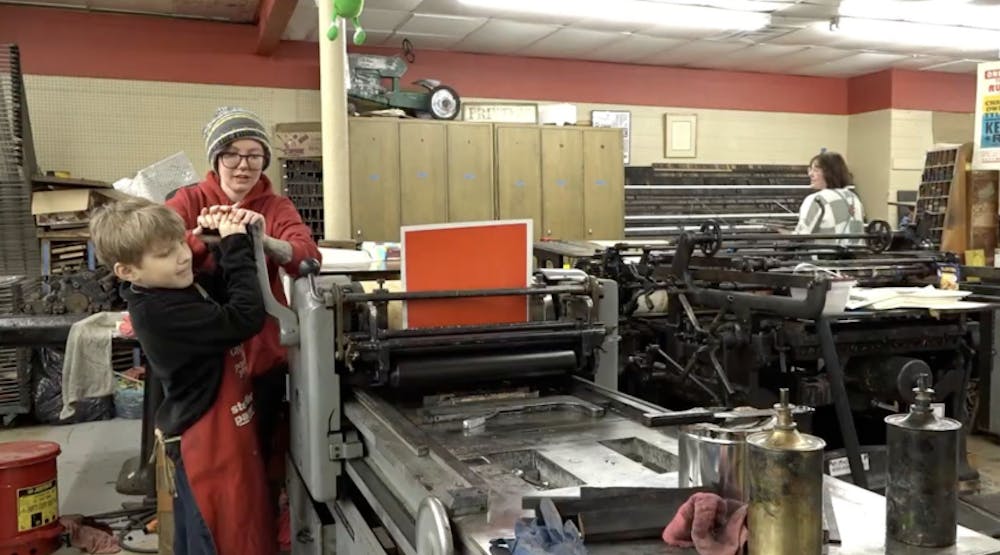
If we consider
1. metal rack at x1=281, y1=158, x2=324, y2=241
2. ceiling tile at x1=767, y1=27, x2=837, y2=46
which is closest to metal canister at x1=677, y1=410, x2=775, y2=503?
metal rack at x1=281, y1=158, x2=324, y2=241

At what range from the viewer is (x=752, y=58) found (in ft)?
25.9

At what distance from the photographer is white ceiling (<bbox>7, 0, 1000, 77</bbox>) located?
239 inches

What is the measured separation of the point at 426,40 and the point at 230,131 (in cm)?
493

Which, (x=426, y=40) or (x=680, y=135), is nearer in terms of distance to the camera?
(x=426, y=40)

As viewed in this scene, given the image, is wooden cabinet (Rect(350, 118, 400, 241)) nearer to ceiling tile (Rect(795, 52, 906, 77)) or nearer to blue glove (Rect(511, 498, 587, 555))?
ceiling tile (Rect(795, 52, 906, 77))

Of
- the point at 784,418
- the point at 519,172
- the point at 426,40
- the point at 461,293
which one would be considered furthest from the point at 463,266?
the point at 426,40

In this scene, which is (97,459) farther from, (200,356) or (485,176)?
(485,176)

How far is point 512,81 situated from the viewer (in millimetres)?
7559

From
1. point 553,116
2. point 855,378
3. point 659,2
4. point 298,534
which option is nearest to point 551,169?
point 553,116

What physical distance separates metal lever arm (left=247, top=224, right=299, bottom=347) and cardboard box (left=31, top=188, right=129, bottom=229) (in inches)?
142

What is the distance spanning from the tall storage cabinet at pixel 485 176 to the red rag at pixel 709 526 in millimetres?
5382

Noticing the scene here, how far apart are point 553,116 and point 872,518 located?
6217 mm

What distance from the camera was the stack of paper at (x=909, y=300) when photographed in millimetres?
3150

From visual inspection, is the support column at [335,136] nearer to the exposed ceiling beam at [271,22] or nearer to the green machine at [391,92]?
the exposed ceiling beam at [271,22]
